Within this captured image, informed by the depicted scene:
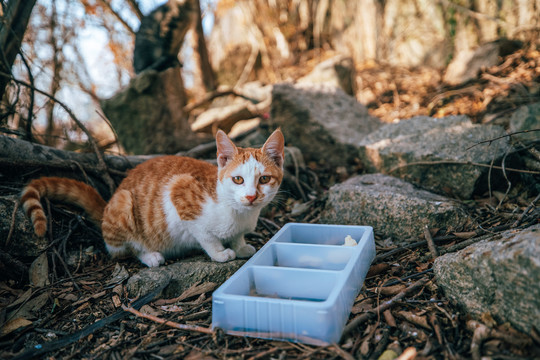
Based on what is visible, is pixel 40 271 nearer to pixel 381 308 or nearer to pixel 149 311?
pixel 149 311

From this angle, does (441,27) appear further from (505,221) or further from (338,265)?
(338,265)

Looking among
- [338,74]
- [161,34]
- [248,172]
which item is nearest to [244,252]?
[248,172]

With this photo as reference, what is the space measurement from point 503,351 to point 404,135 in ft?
9.33

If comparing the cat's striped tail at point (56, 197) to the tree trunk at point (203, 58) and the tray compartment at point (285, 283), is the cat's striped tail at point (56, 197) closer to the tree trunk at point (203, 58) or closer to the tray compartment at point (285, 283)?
the tray compartment at point (285, 283)

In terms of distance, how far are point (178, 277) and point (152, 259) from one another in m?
0.40

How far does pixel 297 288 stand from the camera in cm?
237

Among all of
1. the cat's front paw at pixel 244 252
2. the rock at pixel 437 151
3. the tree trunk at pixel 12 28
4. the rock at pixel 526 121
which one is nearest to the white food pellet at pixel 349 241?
the cat's front paw at pixel 244 252

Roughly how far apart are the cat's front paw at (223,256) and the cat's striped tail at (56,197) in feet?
3.71

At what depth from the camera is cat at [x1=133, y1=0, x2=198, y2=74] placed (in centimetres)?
557

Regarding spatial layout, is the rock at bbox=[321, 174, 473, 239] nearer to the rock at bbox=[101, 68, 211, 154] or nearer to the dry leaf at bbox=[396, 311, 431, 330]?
the dry leaf at bbox=[396, 311, 431, 330]

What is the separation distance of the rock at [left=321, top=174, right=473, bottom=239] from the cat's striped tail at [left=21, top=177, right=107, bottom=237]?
198cm

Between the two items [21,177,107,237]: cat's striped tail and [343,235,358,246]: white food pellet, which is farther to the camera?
[21,177,107,237]: cat's striped tail

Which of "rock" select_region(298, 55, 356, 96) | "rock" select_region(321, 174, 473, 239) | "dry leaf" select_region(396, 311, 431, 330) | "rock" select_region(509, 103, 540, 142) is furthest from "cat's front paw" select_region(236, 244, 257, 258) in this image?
"rock" select_region(298, 55, 356, 96)

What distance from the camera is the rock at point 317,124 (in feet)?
16.4
